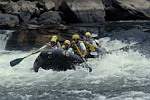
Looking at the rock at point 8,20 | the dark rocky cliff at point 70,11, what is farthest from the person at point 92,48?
the rock at point 8,20

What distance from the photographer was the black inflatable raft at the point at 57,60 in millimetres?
12070

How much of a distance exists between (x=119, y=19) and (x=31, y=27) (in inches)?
311

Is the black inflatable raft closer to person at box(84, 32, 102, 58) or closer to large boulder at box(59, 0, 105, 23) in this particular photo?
person at box(84, 32, 102, 58)

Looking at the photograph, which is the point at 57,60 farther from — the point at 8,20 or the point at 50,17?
the point at 50,17

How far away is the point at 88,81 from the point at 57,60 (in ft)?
4.81

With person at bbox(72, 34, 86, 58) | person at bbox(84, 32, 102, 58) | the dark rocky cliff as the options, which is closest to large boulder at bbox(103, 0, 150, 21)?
the dark rocky cliff

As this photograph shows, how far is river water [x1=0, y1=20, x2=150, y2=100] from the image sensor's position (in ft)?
32.6

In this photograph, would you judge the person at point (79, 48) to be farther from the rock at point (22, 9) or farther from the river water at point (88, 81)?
the rock at point (22, 9)

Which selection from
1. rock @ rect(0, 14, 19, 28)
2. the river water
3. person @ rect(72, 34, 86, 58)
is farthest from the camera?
rock @ rect(0, 14, 19, 28)

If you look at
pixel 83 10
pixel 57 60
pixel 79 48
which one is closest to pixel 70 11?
pixel 83 10

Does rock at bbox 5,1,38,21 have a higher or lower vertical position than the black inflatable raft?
lower

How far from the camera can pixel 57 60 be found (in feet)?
40.0

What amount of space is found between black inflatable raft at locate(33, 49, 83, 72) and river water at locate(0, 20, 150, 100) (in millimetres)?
174

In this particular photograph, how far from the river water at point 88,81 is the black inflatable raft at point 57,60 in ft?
0.57
